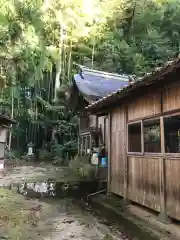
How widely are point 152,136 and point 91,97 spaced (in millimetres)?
7397

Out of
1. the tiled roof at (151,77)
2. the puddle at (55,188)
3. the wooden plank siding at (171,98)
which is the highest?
the tiled roof at (151,77)

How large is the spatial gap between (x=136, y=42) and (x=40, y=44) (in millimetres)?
Result: 20758

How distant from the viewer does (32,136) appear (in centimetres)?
2427

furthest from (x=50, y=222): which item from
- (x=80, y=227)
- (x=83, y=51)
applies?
Answer: (x=83, y=51)

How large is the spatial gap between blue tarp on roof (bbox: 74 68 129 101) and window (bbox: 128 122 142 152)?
632 cm

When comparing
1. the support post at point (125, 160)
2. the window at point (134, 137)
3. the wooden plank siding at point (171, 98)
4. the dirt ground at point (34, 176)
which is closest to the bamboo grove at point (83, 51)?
the dirt ground at point (34, 176)

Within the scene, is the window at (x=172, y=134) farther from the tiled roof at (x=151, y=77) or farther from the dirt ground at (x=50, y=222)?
the dirt ground at (x=50, y=222)

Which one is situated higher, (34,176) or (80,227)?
(34,176)

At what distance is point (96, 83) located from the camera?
50.6 ft

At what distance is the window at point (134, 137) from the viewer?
704cm

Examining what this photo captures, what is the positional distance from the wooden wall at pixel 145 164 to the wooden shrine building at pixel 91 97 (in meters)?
4.13

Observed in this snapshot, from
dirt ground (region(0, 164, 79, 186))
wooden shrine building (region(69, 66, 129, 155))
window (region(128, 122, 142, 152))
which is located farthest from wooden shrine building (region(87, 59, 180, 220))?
wooden shrine building (region(69, 66, 129, 155))

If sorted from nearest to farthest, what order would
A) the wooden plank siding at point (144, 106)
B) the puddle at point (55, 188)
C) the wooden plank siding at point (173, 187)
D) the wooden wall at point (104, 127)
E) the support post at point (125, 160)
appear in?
1. the wooden plank siding at point (173, 187)
2. the wooden plank siding at point (144, 106)
3. the support post at point (125, 160)
4. the puddle at point (55, 188)
5. the wooden wall at point (104, 127)

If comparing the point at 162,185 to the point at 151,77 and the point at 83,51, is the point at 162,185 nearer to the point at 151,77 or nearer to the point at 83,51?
the point at 151,77
